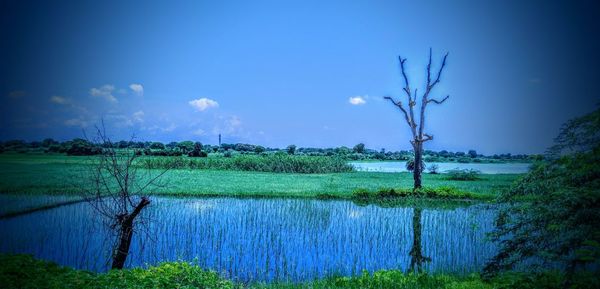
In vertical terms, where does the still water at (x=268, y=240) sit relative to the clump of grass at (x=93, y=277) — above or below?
below

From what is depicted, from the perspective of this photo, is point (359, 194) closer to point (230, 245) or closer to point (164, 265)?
point (230, 245)

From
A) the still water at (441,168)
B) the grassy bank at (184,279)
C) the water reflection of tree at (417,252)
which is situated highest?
the still water at (441,168)

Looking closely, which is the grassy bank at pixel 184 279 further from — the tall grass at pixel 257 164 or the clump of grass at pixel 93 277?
the tall grass at pixel 257 164

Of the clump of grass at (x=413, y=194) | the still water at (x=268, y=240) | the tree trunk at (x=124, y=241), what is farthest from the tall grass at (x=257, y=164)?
the tree trunk at (x=124, y=241)

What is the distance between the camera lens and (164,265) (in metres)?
6.67

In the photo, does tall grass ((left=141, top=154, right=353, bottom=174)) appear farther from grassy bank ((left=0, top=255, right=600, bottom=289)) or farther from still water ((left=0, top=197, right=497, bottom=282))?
grassy bank ((left=0, top=255, right=600, bottom=289))

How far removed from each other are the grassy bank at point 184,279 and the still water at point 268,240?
72 centimetres

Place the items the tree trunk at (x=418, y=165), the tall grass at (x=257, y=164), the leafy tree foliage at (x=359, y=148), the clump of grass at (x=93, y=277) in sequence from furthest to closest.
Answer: the leafy tree foliage at (x=359, y=148)
the tall grass at (x=257, y=164)
the tree trunk at (x=418, y=165)
the clump of grass at (x=93, y=277)


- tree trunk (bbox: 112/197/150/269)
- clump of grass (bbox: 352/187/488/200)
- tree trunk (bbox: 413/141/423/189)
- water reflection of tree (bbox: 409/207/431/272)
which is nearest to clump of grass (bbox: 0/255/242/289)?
tree trunk (bbox: 112/197/150/269)

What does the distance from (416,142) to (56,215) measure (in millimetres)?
19942

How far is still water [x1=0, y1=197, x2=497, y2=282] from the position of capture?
8969 millimetres

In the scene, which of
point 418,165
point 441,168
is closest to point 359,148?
point 441,168

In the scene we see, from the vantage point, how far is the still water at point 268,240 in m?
8.97

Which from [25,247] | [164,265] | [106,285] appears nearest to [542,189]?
[164,265]
